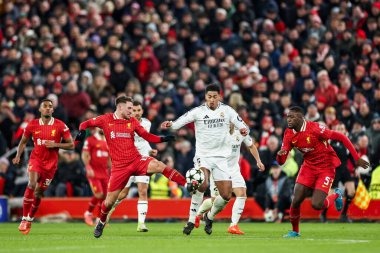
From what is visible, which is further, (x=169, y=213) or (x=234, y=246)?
(x=169, y=213)

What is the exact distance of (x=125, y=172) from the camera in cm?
1769

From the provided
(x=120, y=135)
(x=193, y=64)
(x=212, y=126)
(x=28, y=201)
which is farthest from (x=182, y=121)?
(x=193, y=64)

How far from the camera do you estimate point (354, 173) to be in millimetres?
24938

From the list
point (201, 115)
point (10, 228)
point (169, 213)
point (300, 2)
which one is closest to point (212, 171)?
point (201, 115)

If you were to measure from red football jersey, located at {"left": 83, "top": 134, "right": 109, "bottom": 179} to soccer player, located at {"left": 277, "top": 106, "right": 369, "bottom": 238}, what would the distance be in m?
6.81

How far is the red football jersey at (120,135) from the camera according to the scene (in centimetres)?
1781

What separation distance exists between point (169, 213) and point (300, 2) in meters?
9.36

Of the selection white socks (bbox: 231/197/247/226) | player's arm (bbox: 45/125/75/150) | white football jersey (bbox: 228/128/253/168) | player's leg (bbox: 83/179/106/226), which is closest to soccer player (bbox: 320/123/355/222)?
white football jersey (bbox: 228/128/253/168)

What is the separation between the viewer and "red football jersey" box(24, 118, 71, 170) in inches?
795

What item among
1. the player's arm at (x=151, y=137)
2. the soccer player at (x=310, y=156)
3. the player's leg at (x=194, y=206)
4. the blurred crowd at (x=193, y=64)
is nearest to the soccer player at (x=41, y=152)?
the player's arm at (x=151, y=137)

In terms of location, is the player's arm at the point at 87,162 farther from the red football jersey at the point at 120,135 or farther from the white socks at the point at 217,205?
the red football jersey at the point at 120,135

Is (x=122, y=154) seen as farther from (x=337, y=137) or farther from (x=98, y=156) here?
(x=98, y=156)

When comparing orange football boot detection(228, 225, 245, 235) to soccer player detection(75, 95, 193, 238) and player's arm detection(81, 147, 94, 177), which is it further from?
player's arm detection(81, 147, 94, 177)

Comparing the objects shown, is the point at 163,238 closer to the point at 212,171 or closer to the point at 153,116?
the point at 212,171
